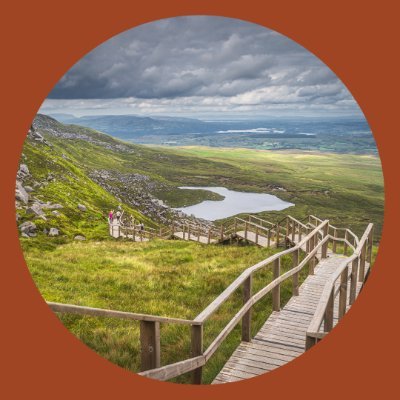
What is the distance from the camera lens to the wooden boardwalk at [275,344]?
23.9ft

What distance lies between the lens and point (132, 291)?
33.1 ft

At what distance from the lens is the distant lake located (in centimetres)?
1196

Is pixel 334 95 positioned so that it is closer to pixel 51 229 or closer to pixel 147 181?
pixel 147 181

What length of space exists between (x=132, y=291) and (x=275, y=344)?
3595 millimetres

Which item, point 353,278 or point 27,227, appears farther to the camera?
point 27,227

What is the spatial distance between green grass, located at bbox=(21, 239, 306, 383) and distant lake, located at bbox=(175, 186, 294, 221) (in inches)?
66.1

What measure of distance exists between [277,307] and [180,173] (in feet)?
16.0

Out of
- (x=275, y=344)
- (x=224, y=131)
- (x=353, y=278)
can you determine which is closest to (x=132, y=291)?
(x=275, y=344)

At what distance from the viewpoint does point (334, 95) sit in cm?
1015

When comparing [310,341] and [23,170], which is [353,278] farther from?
[23,170]

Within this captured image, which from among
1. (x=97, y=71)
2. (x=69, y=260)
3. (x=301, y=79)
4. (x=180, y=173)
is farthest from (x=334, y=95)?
(x=69, y=260)

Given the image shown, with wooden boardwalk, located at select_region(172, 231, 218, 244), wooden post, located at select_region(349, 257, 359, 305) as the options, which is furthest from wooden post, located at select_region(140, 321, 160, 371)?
wooden boardwalk, located at select_region(172, 231, 218, 244)

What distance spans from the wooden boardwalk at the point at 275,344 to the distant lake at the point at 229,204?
297 cm

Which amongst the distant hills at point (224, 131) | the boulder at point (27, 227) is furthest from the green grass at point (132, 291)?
the distant hills at point (224, 131)
